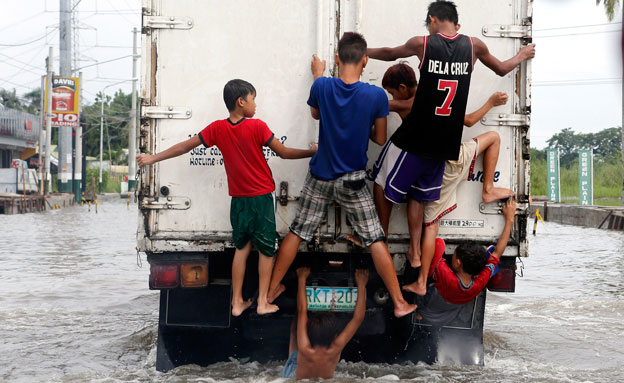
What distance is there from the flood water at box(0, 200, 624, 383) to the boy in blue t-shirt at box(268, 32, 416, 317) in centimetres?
98

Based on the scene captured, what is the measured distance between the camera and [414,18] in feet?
16.2

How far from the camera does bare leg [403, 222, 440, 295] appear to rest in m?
4.83

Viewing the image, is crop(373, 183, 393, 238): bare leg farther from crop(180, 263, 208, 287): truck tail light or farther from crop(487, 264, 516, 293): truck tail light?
crop(180, 263, 208, 287): truck tail light

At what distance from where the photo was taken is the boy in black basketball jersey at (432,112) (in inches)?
180

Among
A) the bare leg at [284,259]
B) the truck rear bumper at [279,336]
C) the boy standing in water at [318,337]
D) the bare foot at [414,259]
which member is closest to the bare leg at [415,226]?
the bare foot at [414,259]

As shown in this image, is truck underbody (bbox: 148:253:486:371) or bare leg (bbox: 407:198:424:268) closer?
bare leg (bbox: 407:198:424:268)

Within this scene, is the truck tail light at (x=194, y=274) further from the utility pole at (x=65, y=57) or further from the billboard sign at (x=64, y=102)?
the utility pole at (x=65, y=57)

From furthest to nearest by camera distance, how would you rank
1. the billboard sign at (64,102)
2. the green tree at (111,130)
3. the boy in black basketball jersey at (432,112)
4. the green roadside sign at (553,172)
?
1. the green tree at (111,130)
2. the billboard sign at (64,102)
3. the green roadside sign at (553,172)
4. the boy in black basketball jersey at (432,112)

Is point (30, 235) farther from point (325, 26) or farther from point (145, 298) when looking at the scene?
point (325, 26)

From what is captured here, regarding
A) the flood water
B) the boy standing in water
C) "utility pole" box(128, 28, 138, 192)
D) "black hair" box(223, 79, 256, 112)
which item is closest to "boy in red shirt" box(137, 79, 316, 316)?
"black hair" box(223, 79, 256, 112)

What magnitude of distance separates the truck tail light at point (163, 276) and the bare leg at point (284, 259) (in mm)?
633

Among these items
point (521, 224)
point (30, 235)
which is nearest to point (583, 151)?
point (30, 235)

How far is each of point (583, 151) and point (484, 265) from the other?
23.6 m

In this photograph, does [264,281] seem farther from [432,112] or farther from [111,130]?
[111,130]
